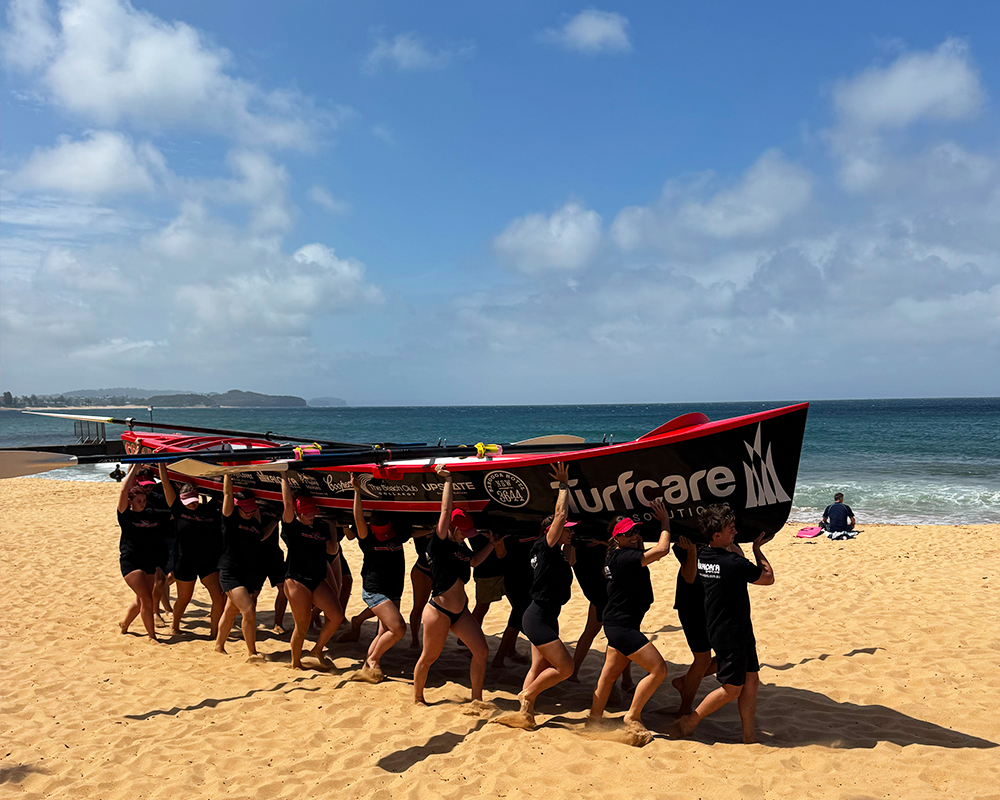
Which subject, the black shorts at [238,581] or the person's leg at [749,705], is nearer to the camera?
the person's leg at [749,705]

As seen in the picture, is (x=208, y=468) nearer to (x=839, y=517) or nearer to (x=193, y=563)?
(x=193, y=563)

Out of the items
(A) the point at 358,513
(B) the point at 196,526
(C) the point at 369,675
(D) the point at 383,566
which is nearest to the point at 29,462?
(B) the point at 196,526

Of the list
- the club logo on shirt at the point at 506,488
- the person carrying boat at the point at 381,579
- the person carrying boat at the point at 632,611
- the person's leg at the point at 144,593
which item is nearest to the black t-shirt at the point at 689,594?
the person carrying boat at the point at 632,611

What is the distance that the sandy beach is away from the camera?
4254mm

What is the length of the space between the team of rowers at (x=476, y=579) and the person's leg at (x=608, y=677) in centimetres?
1

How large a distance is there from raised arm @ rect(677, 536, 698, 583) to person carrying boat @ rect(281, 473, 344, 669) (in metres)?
3.40

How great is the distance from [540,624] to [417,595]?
223 cm

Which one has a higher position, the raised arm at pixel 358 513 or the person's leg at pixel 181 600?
the raised arm at pixel 358 513

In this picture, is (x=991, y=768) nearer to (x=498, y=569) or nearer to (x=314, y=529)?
(x=498, y=569)

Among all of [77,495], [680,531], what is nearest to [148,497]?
[680,531]

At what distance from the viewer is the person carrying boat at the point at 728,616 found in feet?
15.1

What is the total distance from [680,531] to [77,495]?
22.4m

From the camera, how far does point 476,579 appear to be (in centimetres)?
626

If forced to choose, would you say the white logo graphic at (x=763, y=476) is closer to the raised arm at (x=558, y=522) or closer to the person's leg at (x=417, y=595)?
the raised arm at (x=558, y=522)
